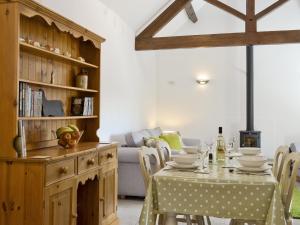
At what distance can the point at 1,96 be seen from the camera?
7.70 ft

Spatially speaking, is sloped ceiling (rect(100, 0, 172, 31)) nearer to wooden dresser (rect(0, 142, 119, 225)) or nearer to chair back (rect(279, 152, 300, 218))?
wooden dresser (rect(0, 142, 119, 225))

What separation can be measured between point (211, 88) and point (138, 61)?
224cm

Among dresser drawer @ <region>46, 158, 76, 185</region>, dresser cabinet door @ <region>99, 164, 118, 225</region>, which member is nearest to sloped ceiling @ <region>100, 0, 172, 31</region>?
dresser cabinet door @ <region>99, 164, 118, 225</region>

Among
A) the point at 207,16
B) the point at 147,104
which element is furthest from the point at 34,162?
the point at 207,16

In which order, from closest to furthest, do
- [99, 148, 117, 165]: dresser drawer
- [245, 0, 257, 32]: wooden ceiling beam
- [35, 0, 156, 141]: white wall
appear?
[99, 148, 117, 165]: dresser drawer, [35, 0, 156, 141]: white wall, [245, 0, 257, 32]: wooden ceiling beam

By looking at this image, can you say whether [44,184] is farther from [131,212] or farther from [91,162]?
[131,212]

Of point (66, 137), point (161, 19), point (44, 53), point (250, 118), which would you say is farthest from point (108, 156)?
point (250, 118)

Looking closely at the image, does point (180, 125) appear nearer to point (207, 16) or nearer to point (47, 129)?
point (207, 16)

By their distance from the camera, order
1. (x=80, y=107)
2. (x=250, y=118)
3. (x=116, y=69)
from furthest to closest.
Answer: (x=250, y=118), (x=116, y=69), (x=80, y=107)

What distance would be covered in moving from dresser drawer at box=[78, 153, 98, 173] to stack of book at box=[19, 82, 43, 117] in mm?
523

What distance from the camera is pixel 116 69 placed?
5.51 metres

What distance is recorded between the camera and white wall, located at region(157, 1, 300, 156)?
7.88 meters

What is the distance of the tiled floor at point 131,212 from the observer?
12.5ft

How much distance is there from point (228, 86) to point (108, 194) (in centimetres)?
539
